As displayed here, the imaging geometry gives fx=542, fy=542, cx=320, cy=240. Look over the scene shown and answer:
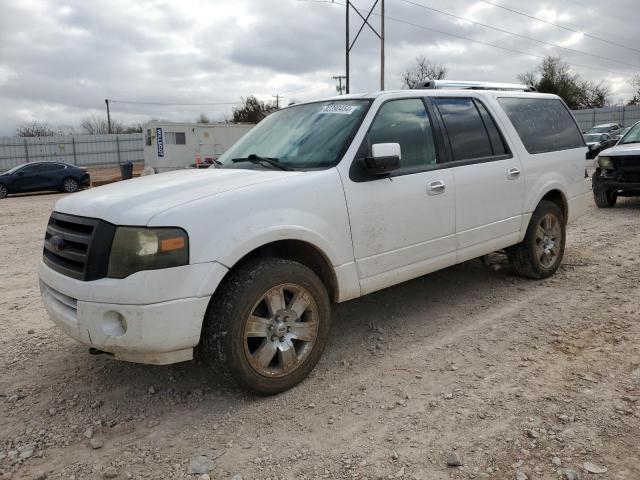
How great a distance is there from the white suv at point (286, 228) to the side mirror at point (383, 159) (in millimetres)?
14

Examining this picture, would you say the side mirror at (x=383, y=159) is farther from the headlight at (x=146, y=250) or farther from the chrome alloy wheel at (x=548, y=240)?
the chrome alloy wheel at (x=548, y=240)

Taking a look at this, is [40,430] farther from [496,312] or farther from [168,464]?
[496,312]

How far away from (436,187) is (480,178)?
24.9 inches

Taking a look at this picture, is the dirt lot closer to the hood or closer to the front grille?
the front grille

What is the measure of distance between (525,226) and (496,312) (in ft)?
3.28

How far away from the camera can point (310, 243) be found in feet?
11.2

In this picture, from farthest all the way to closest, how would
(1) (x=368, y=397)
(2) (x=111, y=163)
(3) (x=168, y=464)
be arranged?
(2) (x=111, y=163), (1) (x=368, y=397), (3) (x=168, y=464)

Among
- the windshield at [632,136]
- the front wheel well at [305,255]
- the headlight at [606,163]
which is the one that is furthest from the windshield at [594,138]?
the front wheel well at [305,255]

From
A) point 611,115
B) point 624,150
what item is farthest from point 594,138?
point 624,150

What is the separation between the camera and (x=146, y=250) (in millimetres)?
2852

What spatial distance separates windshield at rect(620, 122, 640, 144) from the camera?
418 inches

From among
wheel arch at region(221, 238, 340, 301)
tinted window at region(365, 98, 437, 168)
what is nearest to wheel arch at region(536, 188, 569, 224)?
tinted window at region(365, 98, 437, 168)

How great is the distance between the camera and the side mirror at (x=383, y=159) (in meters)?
3.57

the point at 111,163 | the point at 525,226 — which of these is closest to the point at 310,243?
the point at 525,226
